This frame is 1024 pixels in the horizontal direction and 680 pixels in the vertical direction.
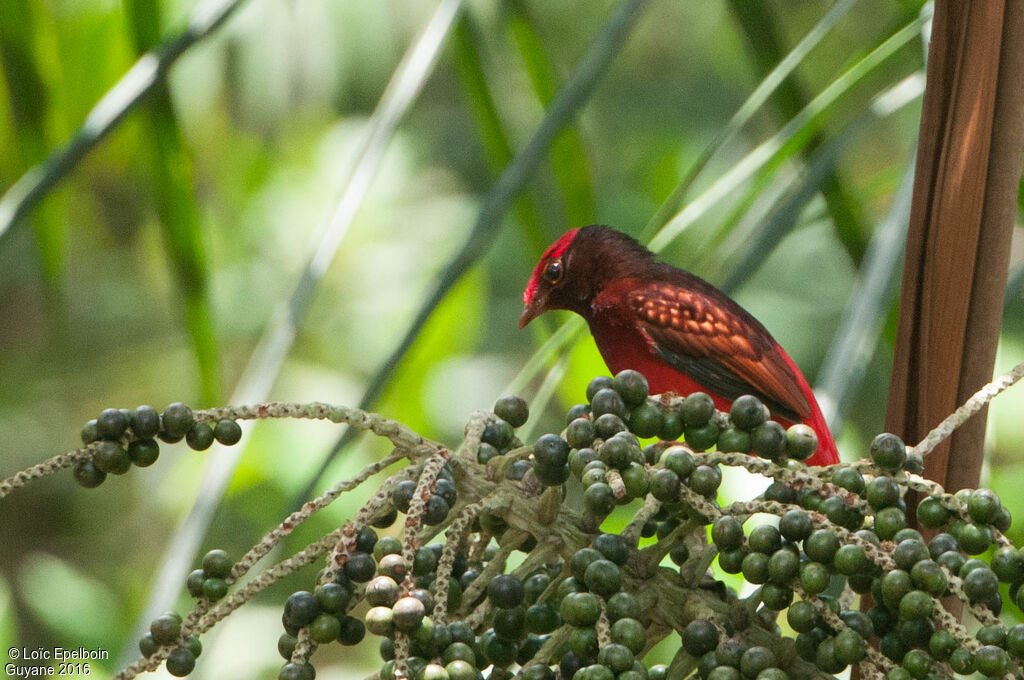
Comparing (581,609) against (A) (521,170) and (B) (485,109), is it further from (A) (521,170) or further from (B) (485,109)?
(B) (485,109)

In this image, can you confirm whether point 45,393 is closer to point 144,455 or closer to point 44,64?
point 44,64

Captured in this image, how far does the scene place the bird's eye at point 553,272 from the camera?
4.58 ft

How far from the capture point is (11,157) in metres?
1.62

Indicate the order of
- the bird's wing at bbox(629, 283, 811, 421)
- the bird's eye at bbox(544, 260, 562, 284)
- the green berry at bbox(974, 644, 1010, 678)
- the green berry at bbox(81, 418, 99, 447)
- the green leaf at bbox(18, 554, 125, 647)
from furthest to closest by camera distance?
the green leaf at bbox(18, 554, 125, 647)
the bird's eye at bbox(544, 260, 562, 284)
the bird's wing at bbox(629, 283, 811, 421)
the green berry at bbox(81, 418, 99, 447)
the green berry at bbox(974, 644, 1010, 678)

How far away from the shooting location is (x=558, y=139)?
1062 millimetres

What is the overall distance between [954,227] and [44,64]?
763mm

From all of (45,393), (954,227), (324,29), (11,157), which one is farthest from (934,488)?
(45,393)

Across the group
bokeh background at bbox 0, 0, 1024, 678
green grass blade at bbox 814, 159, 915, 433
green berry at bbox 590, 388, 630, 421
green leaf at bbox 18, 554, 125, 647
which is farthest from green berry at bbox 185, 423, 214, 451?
green leaf at bbox 18, 554, 125, 647

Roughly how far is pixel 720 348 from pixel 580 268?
0.26 meters

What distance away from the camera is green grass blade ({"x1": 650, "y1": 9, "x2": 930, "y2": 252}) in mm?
870

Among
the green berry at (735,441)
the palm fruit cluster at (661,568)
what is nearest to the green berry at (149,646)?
the palm fruit cluster at (661,568)

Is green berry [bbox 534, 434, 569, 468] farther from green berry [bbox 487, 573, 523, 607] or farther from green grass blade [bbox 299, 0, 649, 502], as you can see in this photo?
green grass blade [bbox 299, 0, 649, 502]

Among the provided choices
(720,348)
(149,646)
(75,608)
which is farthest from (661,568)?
(75,608)

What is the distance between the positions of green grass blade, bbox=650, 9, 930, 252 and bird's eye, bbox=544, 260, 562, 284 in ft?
1.53
